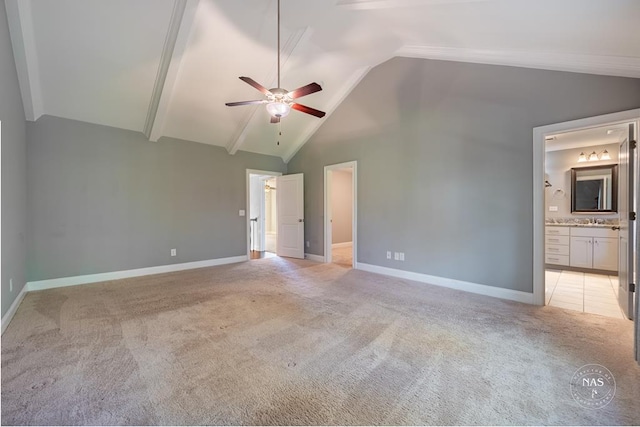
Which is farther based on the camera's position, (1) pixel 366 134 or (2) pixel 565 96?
(1) pixel 366 134

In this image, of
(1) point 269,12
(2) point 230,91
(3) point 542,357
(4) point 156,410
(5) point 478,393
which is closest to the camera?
(4) point 156,410

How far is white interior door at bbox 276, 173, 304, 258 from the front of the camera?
6.29 metres

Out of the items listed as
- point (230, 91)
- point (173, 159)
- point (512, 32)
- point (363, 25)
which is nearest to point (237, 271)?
point (173, 159)

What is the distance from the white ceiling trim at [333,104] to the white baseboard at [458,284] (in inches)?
125

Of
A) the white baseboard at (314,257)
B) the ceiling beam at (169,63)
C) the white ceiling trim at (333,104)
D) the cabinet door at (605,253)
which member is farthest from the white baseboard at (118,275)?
the cabinet door at (605,253)

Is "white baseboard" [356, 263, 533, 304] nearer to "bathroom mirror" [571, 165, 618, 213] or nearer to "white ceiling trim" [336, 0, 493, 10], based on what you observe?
"white ceiling trim" [336, 0, 493, 10]

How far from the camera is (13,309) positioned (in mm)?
2951

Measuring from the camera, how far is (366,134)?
500cm

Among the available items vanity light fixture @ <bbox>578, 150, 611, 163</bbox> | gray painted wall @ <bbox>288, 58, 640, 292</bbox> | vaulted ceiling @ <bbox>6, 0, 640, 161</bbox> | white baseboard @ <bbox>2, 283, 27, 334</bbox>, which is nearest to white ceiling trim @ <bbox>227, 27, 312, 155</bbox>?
vaulted ceiling @ <bbox>6, 0, 640, 161</bbox>

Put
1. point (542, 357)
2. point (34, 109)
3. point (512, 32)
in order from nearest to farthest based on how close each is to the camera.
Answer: point (542, 357)
point (512, 32)
point (34, 109)

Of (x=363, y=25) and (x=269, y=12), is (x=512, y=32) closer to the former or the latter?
(x=363, y=25)

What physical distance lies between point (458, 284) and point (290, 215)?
391 cm

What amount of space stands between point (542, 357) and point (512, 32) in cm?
303

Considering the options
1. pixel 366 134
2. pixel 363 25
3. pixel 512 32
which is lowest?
pixel 366 134
